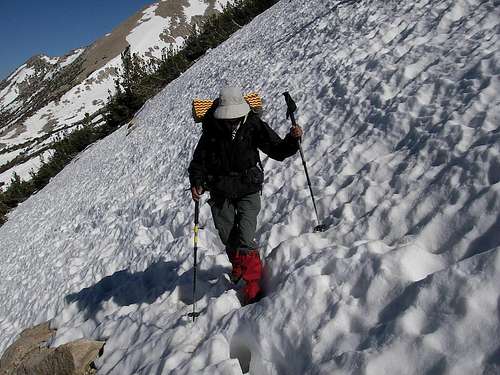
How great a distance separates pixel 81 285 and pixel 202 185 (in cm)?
486

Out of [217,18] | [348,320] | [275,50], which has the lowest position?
[348,320]

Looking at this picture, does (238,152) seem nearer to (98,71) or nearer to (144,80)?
(144,80)

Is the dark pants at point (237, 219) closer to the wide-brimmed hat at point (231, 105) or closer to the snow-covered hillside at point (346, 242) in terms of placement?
the snow-covered hillside at point (346, 242)

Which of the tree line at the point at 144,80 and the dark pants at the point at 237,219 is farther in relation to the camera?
the tree line at the point at 144,80

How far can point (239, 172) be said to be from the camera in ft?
15.8

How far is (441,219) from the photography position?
386 centimetres

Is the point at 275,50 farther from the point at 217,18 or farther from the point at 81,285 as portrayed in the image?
the point at 217,18

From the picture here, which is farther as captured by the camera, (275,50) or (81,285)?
(275,50)

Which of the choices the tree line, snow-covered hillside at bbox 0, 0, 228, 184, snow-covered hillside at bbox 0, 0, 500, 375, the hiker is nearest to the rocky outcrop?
snow-covered hillside at bbox 0, 0, 500, 375

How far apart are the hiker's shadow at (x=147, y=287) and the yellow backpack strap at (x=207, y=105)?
2283 millimetres

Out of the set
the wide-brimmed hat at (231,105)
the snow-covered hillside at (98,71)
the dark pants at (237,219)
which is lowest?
the dark pants at (237,219)

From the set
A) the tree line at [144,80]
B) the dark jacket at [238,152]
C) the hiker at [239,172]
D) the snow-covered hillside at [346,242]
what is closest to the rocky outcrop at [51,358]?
the snow-covered hillside at [346,242]

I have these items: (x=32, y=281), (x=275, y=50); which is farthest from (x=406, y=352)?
(x=275, y=50)

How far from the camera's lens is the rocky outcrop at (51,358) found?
5312 mm
